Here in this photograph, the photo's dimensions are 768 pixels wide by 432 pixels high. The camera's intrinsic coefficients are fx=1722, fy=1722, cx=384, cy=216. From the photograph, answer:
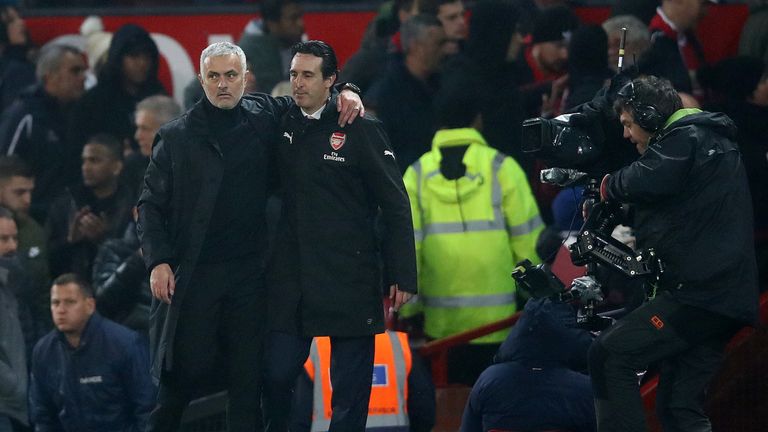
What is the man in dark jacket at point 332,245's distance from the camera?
7.83 metres

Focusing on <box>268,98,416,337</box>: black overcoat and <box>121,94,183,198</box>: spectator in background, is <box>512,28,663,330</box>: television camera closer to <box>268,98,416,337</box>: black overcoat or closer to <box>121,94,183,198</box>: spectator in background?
<box>268,98,416,337</box>: black overcoat

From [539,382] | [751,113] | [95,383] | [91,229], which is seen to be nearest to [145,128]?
[91,229]

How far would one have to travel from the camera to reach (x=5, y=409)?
31.7 ft

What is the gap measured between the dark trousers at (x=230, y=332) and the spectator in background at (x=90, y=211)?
9.22 ft

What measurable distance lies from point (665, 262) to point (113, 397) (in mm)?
3483

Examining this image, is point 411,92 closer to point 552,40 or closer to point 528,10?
point 552,40

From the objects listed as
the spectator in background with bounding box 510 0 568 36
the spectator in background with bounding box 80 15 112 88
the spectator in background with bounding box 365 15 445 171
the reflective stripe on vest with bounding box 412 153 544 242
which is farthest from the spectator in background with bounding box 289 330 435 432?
the spectator in background with bounding box 80 15 112 88

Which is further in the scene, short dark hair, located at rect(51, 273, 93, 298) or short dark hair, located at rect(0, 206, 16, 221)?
short dark hair, located at rect(0, 206, 16, 221)

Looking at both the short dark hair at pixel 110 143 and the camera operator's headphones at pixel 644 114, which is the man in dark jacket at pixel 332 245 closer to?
the camera operator's headphones at pixel 644 114

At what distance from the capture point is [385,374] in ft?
27.9

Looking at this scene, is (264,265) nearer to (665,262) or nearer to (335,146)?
(335,146)

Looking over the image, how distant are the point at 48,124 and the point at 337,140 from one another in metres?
4.46

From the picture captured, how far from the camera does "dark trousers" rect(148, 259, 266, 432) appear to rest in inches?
310

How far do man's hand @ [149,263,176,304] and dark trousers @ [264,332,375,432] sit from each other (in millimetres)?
545
